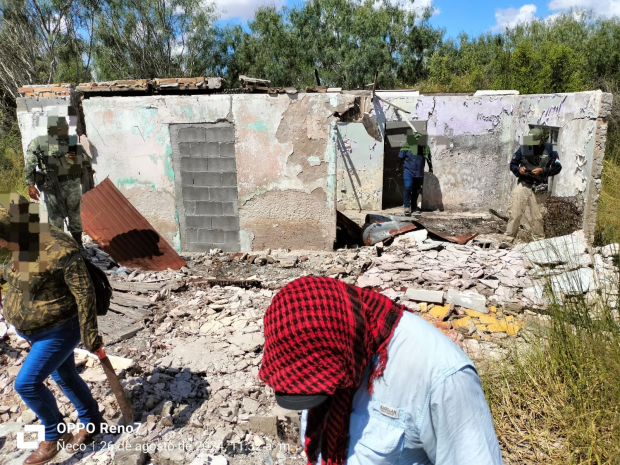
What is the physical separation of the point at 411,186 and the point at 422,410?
905 cm

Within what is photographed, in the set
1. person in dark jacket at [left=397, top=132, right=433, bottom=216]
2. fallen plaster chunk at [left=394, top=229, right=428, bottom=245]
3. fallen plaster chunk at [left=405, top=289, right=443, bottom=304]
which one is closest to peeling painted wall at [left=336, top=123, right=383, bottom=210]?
person in dark jacket at [left=397, top=132, right=433, bottom=216]

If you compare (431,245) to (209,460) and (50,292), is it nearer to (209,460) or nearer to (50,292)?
(209,460)

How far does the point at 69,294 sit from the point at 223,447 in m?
1.42

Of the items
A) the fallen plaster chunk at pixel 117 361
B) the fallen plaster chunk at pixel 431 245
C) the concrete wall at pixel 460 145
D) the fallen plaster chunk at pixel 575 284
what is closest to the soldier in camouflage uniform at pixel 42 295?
the fallen plaster chunk at pixel 117 361

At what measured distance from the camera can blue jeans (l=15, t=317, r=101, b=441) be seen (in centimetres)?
265

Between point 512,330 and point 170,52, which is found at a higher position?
point 170,52

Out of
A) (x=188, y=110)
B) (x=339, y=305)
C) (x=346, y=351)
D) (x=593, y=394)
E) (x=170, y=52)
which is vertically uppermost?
(x=170, y=52)

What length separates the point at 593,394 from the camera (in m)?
2.57

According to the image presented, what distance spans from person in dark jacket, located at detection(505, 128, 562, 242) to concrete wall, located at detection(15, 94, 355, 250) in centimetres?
291

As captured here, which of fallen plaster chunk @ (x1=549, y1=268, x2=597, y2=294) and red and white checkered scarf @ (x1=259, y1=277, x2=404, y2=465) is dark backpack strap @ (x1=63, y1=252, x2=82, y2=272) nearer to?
red and white checkered scarf @ (x1=259, y1=277, x2=404, y2=465)

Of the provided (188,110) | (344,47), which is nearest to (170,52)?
(344,47)

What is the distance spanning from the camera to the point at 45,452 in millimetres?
2854

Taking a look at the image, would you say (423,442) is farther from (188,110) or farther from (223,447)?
(188,110)

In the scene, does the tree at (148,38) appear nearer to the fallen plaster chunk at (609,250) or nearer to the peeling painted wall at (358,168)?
the peeling painted wall at (358,168)
